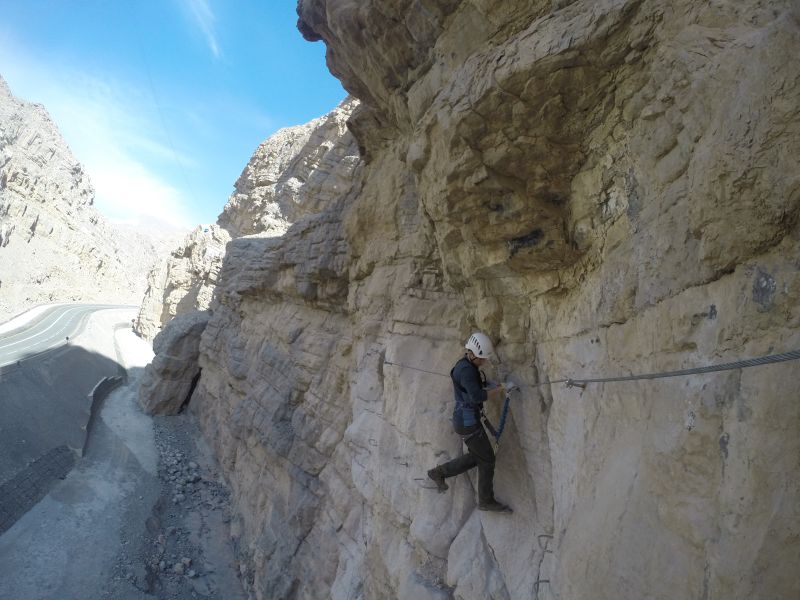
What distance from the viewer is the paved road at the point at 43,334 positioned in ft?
69.9

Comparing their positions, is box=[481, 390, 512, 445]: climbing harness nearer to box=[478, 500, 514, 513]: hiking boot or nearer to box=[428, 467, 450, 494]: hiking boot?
box=[478, 500, 514, 513]: hiking boot

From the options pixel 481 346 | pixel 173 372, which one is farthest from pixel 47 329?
pixel 481 346

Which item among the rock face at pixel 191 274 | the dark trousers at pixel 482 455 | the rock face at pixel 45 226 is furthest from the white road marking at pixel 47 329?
the dark trousers at pixel 482 455

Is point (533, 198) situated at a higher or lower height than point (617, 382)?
higher

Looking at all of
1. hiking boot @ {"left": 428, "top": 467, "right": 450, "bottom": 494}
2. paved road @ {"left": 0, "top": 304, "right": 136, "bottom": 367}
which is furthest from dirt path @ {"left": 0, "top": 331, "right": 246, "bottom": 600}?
paved road @ {"left": 0, "top": 304, "right": 136, "bottom": 367}

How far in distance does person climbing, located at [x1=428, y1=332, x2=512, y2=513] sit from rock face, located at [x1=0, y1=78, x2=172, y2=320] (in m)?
41.5

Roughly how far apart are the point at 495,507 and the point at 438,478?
775 millimetres

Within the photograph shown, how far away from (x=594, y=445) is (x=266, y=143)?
29119mm

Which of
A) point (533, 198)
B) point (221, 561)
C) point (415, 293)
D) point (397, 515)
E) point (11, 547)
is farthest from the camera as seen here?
point (221, 561)

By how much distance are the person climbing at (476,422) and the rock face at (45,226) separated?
41512 millimetres

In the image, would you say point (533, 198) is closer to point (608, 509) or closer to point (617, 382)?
point (617, 382)

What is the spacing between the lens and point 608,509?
311 cm

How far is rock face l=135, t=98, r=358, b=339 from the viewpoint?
2002 cm

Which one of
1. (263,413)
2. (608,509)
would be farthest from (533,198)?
(263,413)
